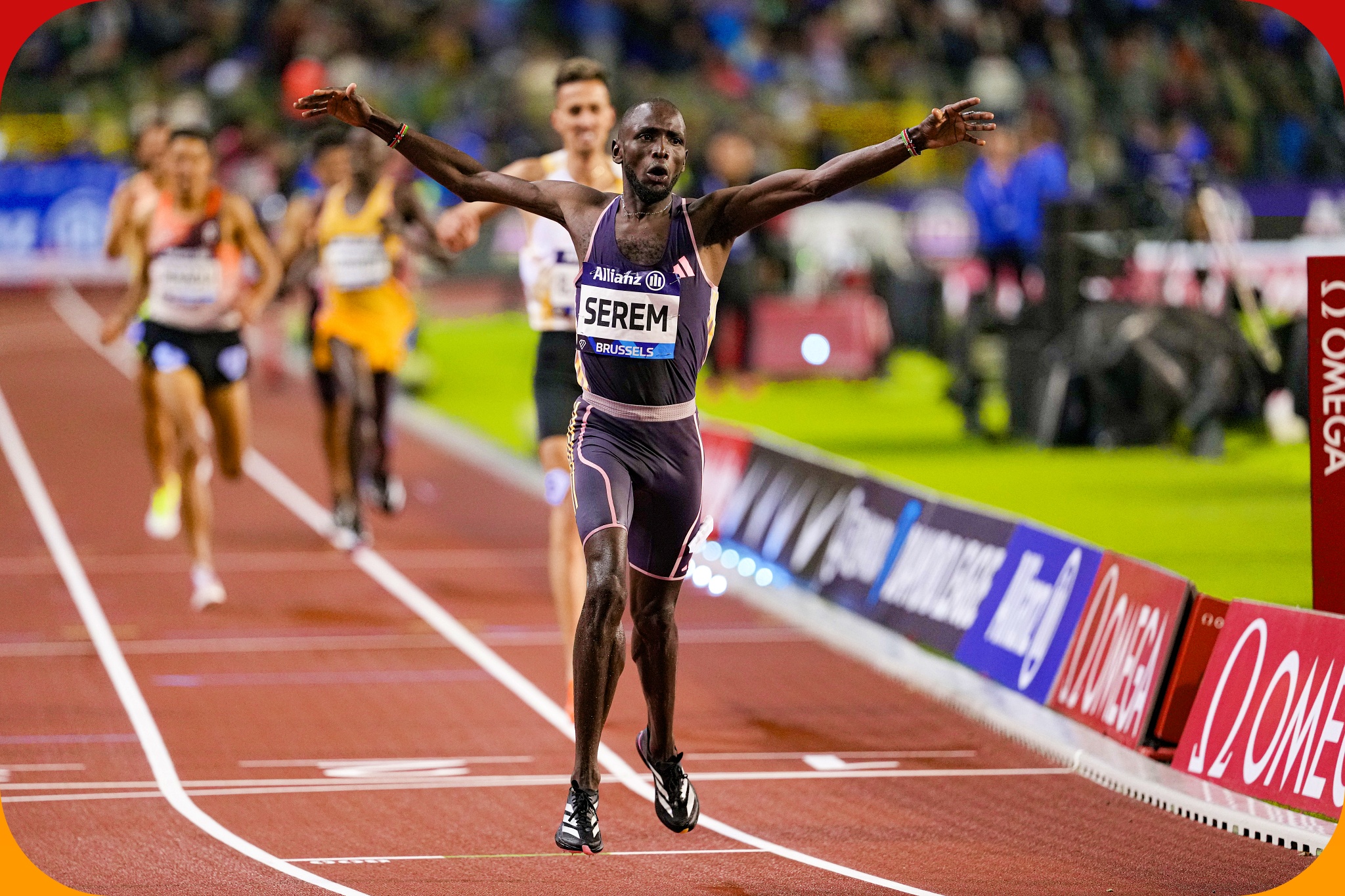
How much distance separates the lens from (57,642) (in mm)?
11070

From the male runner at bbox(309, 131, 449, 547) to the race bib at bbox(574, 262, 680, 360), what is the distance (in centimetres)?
660

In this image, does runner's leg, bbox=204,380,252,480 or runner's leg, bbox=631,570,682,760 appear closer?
runner's leg, bbox=631,570,682,760

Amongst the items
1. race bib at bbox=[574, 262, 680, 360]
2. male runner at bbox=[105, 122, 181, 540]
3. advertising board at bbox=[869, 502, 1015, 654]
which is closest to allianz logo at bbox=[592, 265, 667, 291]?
race bib at bbox=[574, 262, 680, 360]

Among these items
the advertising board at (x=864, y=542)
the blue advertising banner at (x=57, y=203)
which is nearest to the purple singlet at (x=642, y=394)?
the advertising board at (x=864, y=542)

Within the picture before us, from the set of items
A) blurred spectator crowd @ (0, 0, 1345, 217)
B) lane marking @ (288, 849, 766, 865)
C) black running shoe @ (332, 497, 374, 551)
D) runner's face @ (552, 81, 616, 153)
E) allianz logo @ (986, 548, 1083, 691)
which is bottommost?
lane marking @ (288, 849, 766, 865)

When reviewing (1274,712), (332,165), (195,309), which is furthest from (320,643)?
(1274,712)

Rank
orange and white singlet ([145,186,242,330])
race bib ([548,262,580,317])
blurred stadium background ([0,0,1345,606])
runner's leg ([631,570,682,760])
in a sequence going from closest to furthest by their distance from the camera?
runner's leg ([631,570,682,760]) → race bib ([548,262,580,317]) → orange and white singlet ([145,186,242,330]) → blurred stadium background ([0,0,1345,606])

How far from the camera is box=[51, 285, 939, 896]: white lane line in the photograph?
674 centimetres

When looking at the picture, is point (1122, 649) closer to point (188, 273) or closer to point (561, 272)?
point (561, 272)

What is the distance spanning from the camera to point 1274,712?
23.4ft

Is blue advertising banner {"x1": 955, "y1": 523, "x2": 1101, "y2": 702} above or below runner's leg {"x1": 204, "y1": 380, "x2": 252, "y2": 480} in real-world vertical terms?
below

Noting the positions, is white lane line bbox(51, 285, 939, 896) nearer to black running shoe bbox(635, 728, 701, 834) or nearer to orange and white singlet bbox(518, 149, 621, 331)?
black running shoe bbox(635, 728, 701, 834)

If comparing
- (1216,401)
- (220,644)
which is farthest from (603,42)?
(220,644)

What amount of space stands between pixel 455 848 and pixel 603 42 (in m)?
31.7
